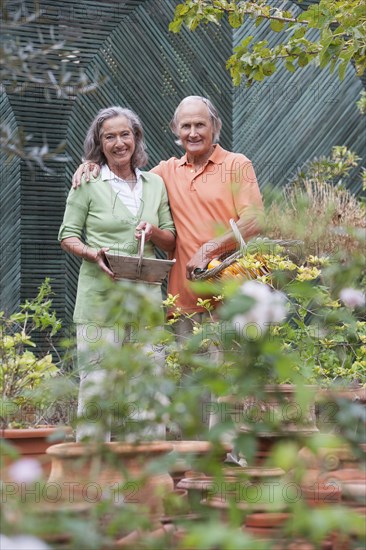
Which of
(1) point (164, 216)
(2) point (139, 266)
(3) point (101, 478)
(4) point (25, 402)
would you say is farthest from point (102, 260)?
(3) point (101, 478)

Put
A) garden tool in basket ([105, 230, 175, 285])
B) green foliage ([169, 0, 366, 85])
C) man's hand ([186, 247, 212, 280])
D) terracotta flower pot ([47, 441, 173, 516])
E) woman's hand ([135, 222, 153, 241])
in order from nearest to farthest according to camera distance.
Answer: terracotta flower pot ([47, 441, 173, 516]) < garden tool in basket ([105, 230, 175, 285]) < woman's hand ([135, 222, 153, 241]) < man's hand ([186, 247, 212, 280]) < green foliage ([169, 0, 366, 85])

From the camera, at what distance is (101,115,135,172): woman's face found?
525 centimetres

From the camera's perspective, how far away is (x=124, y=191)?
528 cm

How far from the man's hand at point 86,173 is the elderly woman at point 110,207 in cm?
3

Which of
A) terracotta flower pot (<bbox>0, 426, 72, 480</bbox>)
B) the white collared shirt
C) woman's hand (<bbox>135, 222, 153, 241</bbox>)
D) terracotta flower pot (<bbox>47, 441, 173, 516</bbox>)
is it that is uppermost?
the white collared shirt

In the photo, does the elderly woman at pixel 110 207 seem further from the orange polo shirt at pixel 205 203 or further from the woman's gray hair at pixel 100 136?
the orange polo shirt at pixel 205 203

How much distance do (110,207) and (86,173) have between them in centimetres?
22

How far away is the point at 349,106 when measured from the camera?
29.7 ft

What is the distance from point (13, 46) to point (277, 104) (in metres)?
6.50

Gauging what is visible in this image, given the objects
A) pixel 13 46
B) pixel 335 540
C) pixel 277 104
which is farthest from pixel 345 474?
pixel 277 104

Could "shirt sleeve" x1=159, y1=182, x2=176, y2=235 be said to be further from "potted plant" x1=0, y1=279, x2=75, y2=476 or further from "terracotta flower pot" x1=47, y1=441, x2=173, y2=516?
"terracotta flower pot" x1=47, y1=441, x2=173, y2=516

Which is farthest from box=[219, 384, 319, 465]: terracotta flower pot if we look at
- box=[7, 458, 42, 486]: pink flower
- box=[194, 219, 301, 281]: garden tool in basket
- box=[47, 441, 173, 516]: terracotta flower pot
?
box=[194, 219, 301, 281]: garden tool in basket

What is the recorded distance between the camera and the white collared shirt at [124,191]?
5258 mm

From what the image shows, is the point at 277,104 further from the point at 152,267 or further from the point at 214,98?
the point at 152,267
